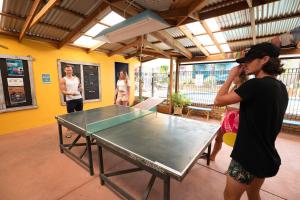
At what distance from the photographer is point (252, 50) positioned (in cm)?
100

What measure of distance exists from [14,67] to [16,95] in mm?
715

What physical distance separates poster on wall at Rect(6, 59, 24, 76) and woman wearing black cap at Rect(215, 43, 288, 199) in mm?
4768

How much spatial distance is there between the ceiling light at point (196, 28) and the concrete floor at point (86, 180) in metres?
2.86

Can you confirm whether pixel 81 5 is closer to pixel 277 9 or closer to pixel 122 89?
pixel 122 89

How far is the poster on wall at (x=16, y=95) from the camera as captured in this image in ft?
11.7

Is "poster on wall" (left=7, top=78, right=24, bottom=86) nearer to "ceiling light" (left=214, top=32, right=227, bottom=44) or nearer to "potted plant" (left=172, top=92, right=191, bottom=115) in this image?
"potted plant" (left=172, top=92, right=191, bottom=115)

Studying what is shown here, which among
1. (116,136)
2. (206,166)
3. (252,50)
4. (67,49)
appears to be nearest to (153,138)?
(116,136)

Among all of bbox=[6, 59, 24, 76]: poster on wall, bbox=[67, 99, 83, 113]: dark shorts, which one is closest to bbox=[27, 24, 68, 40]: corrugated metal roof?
bbox=[6, 59, 24, 76]: poster on wall

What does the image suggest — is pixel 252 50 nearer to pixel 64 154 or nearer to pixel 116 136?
pixel 116 136

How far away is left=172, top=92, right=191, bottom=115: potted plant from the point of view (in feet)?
18.0

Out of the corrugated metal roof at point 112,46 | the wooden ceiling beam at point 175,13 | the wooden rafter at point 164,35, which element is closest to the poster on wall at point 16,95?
the corrugated metal roof at point 112,46

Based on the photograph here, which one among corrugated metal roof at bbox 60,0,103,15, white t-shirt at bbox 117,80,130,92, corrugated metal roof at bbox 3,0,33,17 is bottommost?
white t-shirt at bbox 117,80,130,92

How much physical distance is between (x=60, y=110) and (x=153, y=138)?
13.7 ft

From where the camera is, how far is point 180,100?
5.50 metres
